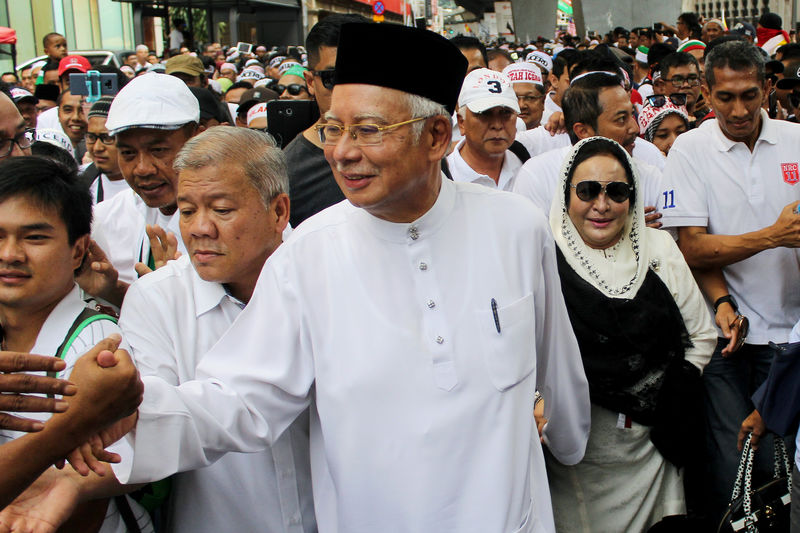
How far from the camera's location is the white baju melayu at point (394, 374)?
2.13m

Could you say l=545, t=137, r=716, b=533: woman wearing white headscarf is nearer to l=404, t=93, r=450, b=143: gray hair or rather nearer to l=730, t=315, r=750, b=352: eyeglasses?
l=730, t=315, r=750, b=352: eyeglasses

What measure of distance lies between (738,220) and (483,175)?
4.95 ft

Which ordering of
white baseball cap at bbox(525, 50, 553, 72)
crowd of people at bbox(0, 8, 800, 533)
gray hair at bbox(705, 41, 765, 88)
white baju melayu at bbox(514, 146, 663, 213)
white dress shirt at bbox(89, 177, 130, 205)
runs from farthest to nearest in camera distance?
white baseball cap at bbox(525, 50, 553, 72)
white dress shirt at bbox(89, 177, 130, 205)
white baju melayu at bbox(514, 146, 663, 213)
gray hair at bbox(705, 41, 765, 88)
crowd of people at bbox(0, 8, 800, 533)

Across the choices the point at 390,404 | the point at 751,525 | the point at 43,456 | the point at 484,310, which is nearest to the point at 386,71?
the point at 484,310

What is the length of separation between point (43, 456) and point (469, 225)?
1.26 metres

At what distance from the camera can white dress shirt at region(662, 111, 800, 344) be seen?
3.89 metres

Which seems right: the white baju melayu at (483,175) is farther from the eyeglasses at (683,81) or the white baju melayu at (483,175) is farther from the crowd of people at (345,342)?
the eyeglasses at (683,81)

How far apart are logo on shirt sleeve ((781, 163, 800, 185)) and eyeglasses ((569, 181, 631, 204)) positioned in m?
0.99

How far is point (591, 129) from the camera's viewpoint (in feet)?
15.2

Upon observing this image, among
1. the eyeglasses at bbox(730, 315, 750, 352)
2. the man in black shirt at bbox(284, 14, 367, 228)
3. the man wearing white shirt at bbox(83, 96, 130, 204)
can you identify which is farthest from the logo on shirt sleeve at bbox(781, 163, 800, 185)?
the man wearing white shirt at bbox(83, 96, 130, 204)

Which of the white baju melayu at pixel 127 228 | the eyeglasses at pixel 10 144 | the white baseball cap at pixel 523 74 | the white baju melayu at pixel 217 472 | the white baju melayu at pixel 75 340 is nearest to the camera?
the white baju melayu at pixel 75 340

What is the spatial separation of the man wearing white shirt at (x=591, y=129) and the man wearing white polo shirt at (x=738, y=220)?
27 centimetres

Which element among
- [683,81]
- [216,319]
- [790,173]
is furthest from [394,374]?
[683,81]

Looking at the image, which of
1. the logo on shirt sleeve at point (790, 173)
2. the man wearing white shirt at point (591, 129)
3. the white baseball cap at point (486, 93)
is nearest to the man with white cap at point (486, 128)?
the white baseball cap at point (486, 93)
